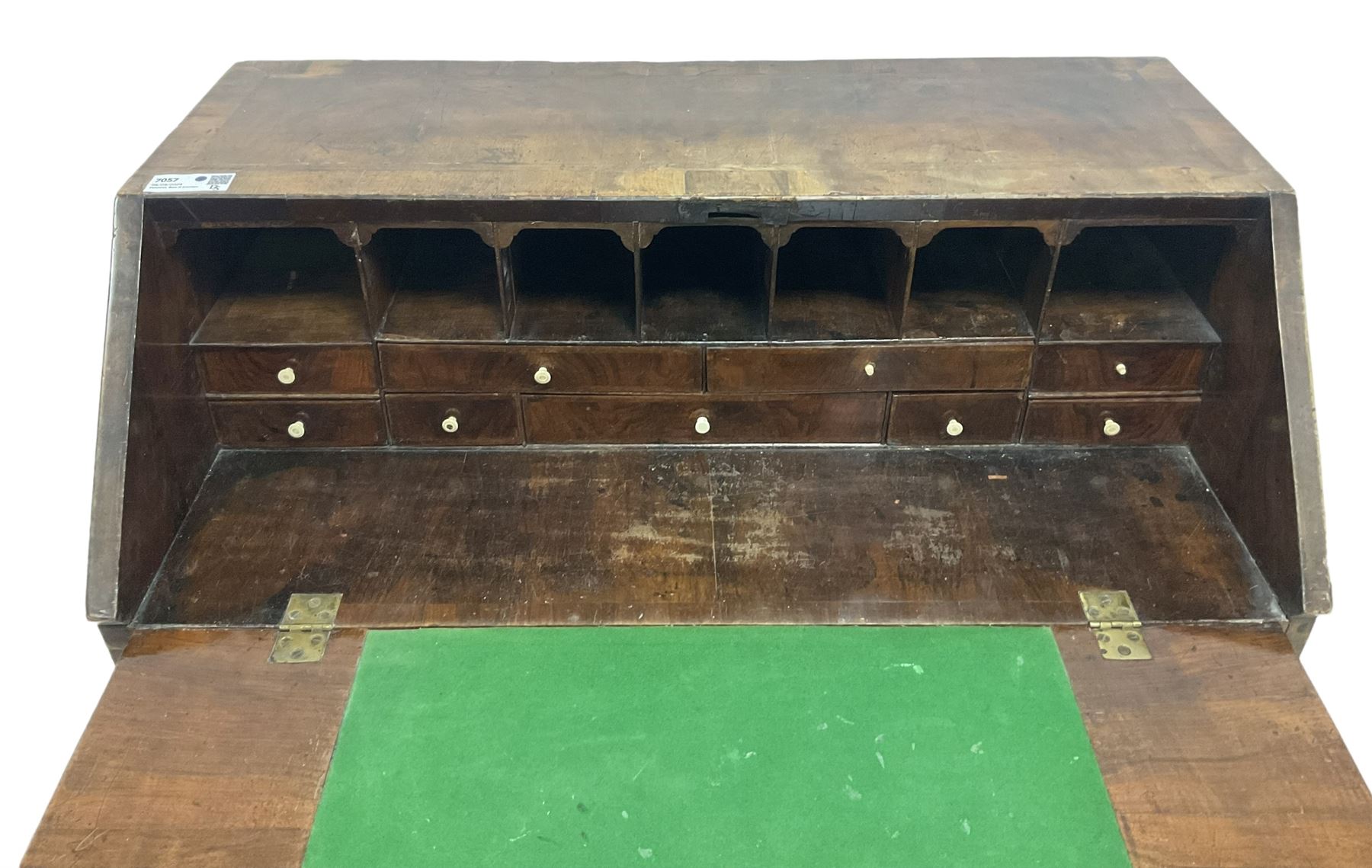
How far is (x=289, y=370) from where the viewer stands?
258cm

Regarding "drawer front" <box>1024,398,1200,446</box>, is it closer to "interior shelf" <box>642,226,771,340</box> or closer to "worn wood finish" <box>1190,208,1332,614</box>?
"worn wood finish" <box>1190,208,1332,614</box>

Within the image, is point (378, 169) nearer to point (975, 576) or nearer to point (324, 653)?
point (324, 653)

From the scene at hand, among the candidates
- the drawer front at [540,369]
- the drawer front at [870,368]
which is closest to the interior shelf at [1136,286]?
the drawer front at [870,368]

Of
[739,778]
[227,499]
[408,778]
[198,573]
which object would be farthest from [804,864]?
[227,499]

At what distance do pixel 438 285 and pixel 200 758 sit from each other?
1218 millimetres

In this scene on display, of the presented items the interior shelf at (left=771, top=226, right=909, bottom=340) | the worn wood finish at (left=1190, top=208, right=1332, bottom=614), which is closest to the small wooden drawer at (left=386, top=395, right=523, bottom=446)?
the interior shelf at (left=771, top=226, right=909, bottom=340)

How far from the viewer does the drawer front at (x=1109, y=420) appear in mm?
2643

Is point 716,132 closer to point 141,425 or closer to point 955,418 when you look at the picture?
point 955,418

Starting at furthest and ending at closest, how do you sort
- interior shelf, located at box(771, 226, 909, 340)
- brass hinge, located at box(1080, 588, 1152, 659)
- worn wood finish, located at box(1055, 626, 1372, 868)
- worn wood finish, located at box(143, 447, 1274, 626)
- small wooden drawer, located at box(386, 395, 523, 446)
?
small wooden drawer, located at box(386, 395, 523, 446)
interior shelf, located at box(771, 226, 909, 340)
worn wood finish, located at box(143, 447, 1274, 626)
brass hinge, located at box(1080, 588, 1152, 659)
worn wood finish, located at box(1055, 626, 1372, 868)

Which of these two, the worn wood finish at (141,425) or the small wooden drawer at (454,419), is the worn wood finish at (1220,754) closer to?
the small wooden drawer at (454,419)

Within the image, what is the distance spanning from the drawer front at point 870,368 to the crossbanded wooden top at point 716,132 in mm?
399

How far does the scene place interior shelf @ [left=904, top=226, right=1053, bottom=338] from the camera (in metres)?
2.55

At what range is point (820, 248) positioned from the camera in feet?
9.34

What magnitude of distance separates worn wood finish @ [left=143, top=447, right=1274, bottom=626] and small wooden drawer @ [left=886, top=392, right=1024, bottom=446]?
4 centimetres
